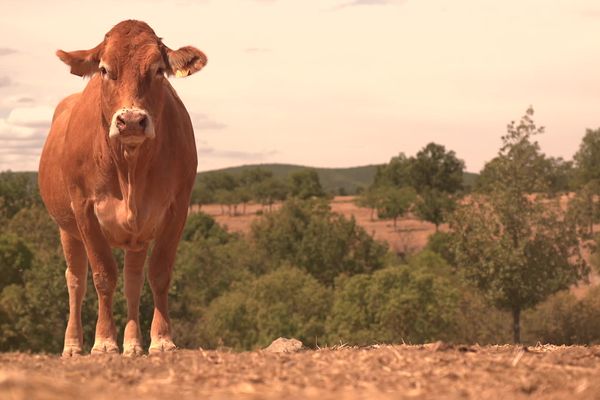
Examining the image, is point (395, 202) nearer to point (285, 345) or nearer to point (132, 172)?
point (285, 345)

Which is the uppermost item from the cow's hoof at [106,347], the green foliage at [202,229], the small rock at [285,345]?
the cow's hoof at [106,347]

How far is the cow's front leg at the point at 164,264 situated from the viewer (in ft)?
37.3

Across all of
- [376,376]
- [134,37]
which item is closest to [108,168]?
[134,37]

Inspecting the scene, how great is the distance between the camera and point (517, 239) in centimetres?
6262

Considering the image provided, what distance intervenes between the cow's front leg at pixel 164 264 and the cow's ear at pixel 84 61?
1.77 meters

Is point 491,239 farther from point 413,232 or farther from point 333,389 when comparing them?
point 413,232

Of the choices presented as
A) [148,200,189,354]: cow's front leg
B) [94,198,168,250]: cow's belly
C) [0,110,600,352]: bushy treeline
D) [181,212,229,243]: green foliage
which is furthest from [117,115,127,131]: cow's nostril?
[181,212,229,243]: green foliage

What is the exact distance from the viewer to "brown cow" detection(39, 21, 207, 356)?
1081 cm

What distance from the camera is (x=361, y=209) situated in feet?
568

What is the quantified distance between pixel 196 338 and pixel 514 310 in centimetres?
2789

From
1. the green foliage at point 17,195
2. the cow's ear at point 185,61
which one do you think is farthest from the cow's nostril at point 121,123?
the green foliage at point 17,195

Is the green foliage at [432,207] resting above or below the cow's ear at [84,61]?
below

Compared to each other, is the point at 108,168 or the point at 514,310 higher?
the point at 108,168

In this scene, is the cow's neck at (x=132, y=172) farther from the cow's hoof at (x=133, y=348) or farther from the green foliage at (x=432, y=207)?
→ the green foliage at (x=432, y=207)
